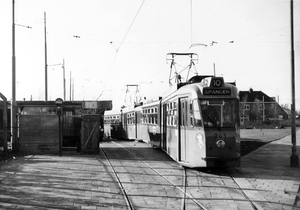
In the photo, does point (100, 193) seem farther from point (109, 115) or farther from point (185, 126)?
point (109, 115)

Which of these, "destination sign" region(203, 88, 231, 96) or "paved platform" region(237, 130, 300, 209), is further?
"destination sign" region(203, 88, 231, 96)

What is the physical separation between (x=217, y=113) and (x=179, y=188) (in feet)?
10.5

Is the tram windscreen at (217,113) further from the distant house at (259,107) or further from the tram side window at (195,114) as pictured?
the distant house at (259,107)

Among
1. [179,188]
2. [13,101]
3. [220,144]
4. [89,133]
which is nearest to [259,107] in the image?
[89,133]

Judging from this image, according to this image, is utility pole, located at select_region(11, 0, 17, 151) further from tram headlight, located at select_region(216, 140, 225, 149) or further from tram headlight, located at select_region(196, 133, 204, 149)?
tram headlight, located at select_region(216, 140, 225, 149)

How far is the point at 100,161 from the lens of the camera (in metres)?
16.1

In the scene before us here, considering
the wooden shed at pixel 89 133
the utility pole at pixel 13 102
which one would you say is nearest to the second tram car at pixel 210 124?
the wooden shed at pixel 89 133

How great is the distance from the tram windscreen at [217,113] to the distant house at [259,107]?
82808mm

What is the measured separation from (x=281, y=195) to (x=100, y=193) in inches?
166

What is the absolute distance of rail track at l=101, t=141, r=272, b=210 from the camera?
810 centimetres

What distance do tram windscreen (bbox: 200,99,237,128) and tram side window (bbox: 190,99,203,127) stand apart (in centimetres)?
14

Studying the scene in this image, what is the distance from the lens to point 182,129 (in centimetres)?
1351

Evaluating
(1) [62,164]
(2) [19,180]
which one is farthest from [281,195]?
(1) [62,164]

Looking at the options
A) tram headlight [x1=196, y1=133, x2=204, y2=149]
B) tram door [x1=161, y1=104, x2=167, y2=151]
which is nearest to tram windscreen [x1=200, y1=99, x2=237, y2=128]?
tram headlight [x1=196, y1=133, x2=204, y2=149]
